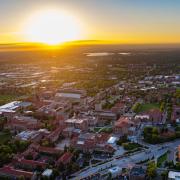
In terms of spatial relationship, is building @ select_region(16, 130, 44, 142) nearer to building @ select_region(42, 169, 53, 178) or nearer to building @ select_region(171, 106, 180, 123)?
building @ select_region(42, 169, 53, 178)

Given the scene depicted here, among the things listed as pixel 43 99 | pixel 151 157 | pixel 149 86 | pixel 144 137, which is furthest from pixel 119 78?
pixel 151 157

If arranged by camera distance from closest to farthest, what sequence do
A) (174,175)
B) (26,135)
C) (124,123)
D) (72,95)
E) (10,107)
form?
(174,175) → (26,135) → (124,123) → (10,107) → (72,95)

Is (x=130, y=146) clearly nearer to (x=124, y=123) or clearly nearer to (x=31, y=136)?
(x=124, y=123)

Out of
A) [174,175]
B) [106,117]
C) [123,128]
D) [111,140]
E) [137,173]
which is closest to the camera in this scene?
[174,175]

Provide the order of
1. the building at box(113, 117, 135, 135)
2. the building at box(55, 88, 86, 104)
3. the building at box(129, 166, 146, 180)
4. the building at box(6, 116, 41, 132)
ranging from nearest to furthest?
the building at box(129, 166, 146, 180) → the building at box(113, 117, 135, 135) → the building at box(6, 116, 41, 132) → the building at box(55, 88, 86, 104)

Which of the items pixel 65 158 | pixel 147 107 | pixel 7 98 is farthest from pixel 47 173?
pixel 7 98

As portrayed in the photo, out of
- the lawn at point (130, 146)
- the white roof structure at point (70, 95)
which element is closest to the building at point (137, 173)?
the lawn at point (130, 146)

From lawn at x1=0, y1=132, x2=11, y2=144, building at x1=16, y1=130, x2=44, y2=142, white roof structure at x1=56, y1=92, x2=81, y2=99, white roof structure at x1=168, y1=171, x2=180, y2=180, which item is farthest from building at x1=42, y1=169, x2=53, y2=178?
white roof structure at x1=56, y1=92, x2=81, y2=99

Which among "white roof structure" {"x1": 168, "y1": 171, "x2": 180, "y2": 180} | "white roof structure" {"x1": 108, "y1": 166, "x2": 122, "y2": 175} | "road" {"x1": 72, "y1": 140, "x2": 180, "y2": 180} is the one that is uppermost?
"white roof structure" {"x1": 168, "y1": 171, "x2": 180, "y2": 180}
